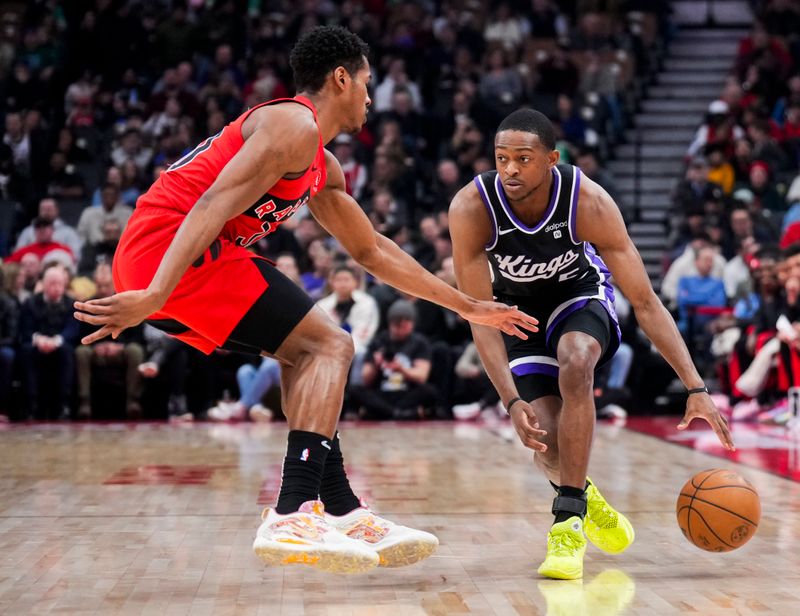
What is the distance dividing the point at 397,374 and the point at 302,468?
23.9 feet

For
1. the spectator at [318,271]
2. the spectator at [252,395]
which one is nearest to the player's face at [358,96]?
the spectator at [252,395]

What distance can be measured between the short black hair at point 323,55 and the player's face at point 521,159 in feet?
2.29

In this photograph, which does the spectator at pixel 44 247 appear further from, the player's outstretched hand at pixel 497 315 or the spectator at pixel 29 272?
the player's outstretched hand at pixel 497 315

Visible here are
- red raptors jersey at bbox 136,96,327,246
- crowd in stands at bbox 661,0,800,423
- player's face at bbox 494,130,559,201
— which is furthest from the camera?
crowd in stands at bbox 661,0,800,423

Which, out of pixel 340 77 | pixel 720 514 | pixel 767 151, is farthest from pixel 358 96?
pixel 767 151

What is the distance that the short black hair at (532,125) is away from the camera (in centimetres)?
444

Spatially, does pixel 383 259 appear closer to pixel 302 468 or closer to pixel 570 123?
pixel 302 468

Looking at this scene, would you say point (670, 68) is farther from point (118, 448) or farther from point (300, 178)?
point (300, 178)

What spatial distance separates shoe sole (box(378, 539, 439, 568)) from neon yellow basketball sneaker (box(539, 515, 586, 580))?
43 centimetres

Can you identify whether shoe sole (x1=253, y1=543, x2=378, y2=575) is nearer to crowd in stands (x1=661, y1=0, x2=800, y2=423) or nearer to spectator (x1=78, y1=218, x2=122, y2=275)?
crowd in stands (x1=661, y1=0, x2=800, y2=423)

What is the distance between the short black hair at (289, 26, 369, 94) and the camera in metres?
3.97

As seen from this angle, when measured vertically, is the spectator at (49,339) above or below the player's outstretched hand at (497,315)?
below

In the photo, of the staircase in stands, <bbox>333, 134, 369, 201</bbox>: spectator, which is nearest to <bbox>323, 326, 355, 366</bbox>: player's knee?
<bbox>333, 134, 369, 201</bbox>: spectator

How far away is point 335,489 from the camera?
414 centimetres
